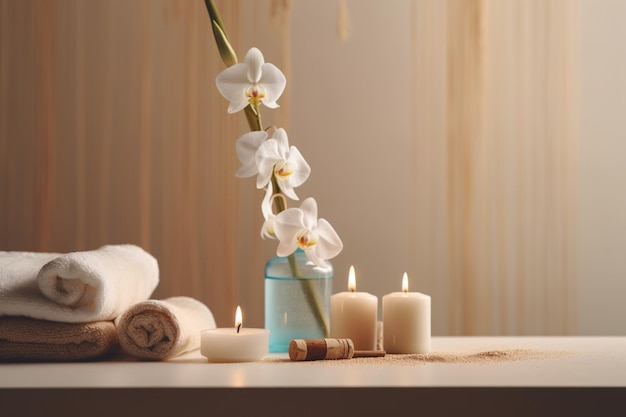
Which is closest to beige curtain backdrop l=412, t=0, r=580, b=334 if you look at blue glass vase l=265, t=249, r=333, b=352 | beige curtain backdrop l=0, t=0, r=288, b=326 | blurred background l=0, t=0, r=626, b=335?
blurred background l=0, t=0, r=626, b=335

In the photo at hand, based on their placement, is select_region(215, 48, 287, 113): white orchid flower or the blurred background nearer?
select_region(215, 48, 287, 113): white orchid flower

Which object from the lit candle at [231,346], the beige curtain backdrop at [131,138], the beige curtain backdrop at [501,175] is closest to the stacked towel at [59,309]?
the lit candle at [231,346]

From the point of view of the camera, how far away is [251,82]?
855mm

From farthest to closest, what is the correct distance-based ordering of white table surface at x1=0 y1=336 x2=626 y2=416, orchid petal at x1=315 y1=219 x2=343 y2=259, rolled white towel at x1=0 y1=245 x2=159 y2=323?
orchid petal at x1=315 y1=219 x2=343 y2=259 < rolled white towel at x1=0 y1=245 x2=159 y2=323 < white table surface at x1=0 y1=336 x2=626 y2=416

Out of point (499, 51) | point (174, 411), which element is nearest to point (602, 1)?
point (499, 51)

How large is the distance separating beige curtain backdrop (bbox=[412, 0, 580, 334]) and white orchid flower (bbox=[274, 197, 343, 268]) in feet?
2.12

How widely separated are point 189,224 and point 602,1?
3.15ft

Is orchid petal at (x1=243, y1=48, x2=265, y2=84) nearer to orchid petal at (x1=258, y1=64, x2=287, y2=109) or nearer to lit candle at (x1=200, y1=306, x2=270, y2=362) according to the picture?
orchid petal at (x1=258, y1=64, x2=287, y2=109)

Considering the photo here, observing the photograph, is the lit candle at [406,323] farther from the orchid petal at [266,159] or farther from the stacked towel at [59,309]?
the stacked towel at [59,309]

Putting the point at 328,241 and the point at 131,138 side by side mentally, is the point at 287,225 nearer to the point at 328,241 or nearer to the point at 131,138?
the point at 328,241

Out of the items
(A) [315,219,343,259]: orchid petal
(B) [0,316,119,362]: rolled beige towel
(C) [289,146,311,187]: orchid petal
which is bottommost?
(B) [0,316,119,362]: rolled beige towel

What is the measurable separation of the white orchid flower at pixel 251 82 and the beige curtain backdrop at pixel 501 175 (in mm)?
674

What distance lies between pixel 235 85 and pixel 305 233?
7.7 inches

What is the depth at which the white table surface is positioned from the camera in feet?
1.96
